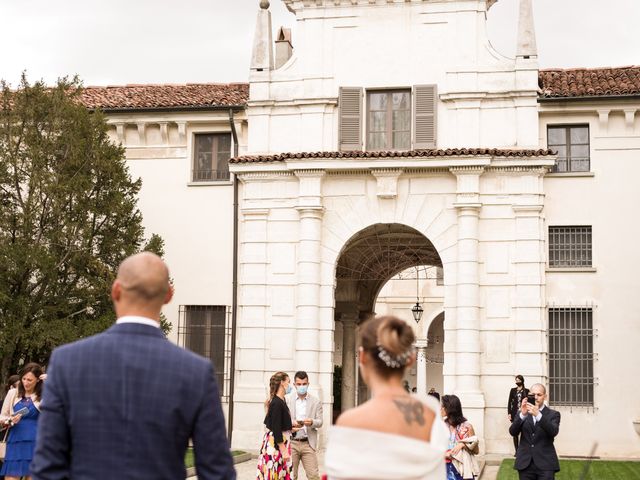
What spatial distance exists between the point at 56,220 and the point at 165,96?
5.69 meters

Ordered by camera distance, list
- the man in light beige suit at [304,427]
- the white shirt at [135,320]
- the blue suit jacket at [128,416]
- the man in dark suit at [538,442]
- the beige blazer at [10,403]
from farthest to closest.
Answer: the man in light beige suit at [304,427] < the beige blazer at [10,403] < the man in dark suit at [538,442] < the white shirt at [135,320] < the blue suit jacket at [128,416]

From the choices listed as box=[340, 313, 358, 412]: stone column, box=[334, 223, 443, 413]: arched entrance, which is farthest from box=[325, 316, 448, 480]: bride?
box=[340, 313, 358, 412]: stone column

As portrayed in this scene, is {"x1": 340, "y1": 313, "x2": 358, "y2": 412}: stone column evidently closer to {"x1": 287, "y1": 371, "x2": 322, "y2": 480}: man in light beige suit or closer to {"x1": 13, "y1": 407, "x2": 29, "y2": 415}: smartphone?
{"x1": 287, "y1": 371, "x2": 322, "y2": 480}: man in light beige suit

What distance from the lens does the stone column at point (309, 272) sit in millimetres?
23672

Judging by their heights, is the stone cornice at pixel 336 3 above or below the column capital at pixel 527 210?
above

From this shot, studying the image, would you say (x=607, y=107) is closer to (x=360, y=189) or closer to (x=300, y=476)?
(x=360, y=189)

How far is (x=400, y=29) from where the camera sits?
81.6ft

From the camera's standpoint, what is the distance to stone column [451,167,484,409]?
22922 mm

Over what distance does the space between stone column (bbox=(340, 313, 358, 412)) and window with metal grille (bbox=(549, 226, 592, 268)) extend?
8.73 m

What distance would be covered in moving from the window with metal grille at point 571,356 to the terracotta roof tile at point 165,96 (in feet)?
31.3

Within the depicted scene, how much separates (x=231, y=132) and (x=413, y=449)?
21721 millimetres

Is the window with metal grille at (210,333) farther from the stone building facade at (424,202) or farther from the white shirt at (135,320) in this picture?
the white shirt at (135,320)

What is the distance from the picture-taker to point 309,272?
24.0 m

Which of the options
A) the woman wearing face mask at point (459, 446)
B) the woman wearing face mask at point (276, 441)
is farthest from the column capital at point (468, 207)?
the woman wearing face mask at point (459, 446)
